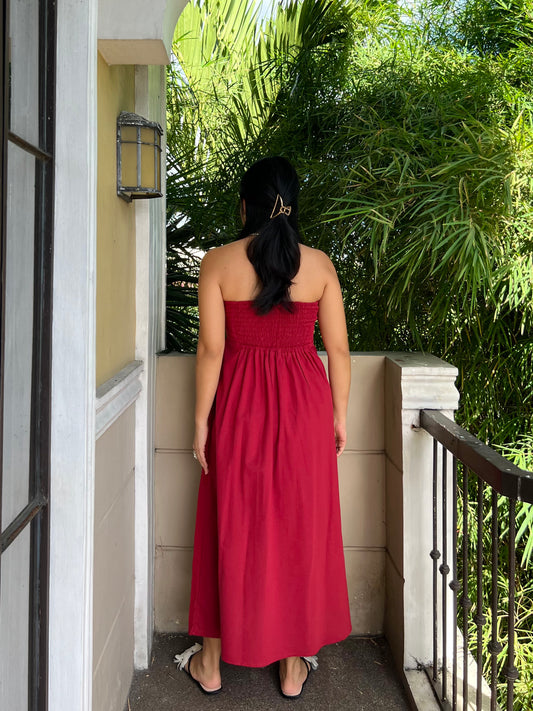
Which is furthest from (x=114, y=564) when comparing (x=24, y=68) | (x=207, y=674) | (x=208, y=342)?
(x=24, y=68)

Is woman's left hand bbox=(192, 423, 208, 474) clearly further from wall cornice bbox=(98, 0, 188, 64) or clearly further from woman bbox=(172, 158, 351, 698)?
wall cornice bbox=(98, 0, 188, 64)

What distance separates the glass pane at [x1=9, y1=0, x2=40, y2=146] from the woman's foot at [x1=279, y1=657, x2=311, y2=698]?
1975mm

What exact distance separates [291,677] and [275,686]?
0.11 meters

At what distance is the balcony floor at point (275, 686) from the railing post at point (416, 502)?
13 cm

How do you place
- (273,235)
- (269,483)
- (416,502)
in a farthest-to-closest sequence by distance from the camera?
1. (416,502)
2. (269,483)
3. (273,235)

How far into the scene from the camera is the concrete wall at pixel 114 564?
74.1 inches

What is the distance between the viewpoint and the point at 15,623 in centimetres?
129

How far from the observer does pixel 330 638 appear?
2.40m

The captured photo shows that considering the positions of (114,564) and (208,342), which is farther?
(208,342)

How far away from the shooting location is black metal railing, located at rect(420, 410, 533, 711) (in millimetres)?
1539

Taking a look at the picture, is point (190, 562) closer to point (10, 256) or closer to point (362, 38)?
point (10, 256)

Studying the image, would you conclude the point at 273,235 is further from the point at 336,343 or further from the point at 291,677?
the point at 291,677

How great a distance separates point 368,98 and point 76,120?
178 cm

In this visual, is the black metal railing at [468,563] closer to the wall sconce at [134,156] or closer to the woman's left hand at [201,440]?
the woman's left hand at [201,440]
